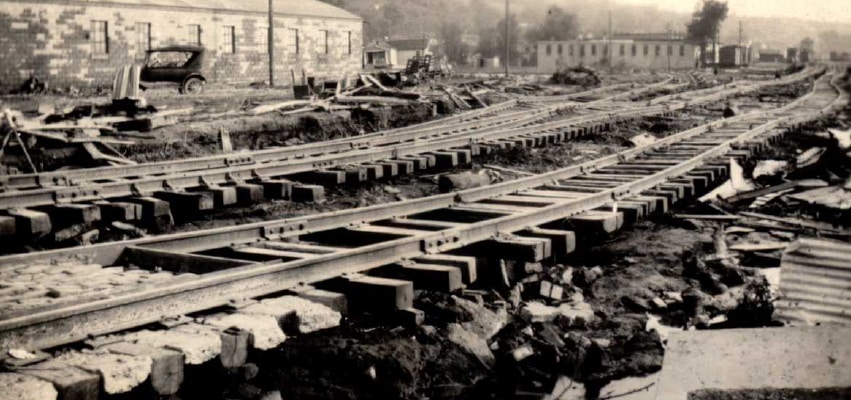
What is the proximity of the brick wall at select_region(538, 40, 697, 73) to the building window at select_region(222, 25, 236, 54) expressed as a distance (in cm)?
5605

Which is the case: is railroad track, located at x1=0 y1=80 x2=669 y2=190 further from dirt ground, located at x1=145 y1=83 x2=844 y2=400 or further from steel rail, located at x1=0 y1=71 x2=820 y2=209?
dirt ground, located at x1=145 y1=83 x2=844 y2=400

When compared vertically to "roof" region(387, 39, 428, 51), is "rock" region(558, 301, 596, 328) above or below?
below

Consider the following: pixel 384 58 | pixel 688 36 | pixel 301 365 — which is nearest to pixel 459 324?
pixel 301 365

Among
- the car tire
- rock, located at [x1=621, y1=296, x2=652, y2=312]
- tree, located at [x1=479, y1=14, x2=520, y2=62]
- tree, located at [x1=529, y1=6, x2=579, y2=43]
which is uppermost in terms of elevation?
tree, located at [x1=529, y1=6, x2=579, y2=43]

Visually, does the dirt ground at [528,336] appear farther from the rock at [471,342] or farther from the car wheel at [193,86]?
the car wheel at [193,86]

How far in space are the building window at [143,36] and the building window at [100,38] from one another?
4.50 ft

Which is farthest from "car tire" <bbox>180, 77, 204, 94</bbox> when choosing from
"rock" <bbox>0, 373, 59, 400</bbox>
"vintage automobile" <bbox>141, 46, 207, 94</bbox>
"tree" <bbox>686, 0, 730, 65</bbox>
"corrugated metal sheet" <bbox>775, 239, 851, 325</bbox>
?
"tree" <bbox>686, 0, 730, 65</bbox>

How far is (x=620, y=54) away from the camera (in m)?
94.1

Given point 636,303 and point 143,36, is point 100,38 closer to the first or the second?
point 143,36

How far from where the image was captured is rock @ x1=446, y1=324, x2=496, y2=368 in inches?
213

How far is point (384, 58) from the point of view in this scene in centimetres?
5141

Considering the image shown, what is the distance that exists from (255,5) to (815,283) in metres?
36.5

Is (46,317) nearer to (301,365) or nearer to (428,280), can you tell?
(301,365)

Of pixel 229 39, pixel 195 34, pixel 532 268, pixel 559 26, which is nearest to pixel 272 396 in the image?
pixel 532 268
